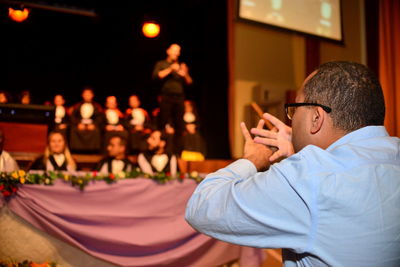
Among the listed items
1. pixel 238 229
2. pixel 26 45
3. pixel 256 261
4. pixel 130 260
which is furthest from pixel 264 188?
pixel 26 45

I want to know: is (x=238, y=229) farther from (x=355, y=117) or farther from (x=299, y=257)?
(x=355, y=117)

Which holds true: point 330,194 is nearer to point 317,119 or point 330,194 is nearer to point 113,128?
point 317,119

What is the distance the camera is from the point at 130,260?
3.24 m

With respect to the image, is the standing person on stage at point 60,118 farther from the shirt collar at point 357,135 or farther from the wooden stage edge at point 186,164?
→ the shirt collar at point 357,135

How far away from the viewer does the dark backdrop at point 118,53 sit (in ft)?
23.9

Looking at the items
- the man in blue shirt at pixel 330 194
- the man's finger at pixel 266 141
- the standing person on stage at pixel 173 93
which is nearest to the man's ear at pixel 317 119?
the man in blue shirt at pixel 330 194

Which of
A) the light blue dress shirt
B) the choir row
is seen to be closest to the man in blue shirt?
the light blue dress shirt

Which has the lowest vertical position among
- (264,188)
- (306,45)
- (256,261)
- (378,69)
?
(256,261)

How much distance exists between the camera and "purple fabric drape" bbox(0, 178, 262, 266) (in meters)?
3.12

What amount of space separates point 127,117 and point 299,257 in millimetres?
5996

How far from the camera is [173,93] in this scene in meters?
6.40

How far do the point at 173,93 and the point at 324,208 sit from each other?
5.69 metres

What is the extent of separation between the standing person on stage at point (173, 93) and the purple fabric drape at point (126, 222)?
2.84 metres

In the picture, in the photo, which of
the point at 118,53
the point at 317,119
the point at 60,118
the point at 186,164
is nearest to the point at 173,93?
the point at 186,164
